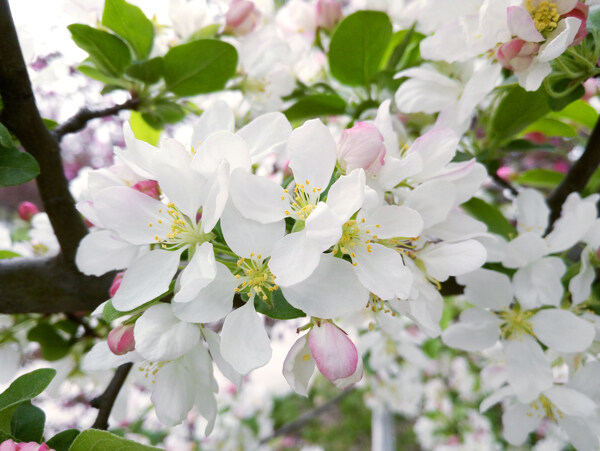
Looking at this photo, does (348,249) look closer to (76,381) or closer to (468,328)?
(468,328)

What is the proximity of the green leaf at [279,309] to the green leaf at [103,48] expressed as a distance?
0.46 metres

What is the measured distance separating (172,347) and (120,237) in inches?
5.3

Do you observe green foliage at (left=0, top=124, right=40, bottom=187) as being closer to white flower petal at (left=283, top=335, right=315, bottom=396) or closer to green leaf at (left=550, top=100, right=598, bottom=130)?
white flower petal at (left=283, top=335, right=315, bottom=396)

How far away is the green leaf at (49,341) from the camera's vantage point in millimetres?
840

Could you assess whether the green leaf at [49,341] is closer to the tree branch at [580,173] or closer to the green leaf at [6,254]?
the green leaf at [6,254]

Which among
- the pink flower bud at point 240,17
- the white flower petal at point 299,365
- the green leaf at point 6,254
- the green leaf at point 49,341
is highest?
the pink flower bud at point 240,17

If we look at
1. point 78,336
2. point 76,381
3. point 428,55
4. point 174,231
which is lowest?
point 76,381

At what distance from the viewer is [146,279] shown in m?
0.52

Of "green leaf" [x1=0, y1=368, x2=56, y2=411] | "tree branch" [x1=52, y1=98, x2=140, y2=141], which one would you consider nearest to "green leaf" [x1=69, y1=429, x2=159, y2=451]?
"green leaf" [x1=0, y1=368, x2=56, y2=411]

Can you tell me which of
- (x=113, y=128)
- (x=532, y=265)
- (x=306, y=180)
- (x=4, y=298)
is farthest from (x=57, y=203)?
(x=113, y=128)

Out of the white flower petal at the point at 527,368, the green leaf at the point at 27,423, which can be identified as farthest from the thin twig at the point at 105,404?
the white flower petal at the point at 527,368

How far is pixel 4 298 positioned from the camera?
726mm

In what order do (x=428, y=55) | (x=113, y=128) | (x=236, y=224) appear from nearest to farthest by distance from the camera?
(x=236, y=224) → (x=428, y=55) → (x=113, y=128)

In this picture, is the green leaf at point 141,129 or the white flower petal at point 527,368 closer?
the white flower petal at point 527,368
